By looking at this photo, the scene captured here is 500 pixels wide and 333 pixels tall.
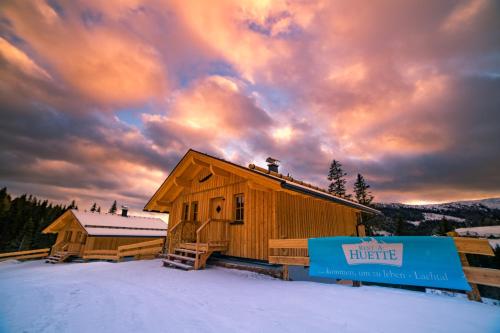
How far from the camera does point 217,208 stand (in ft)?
35.7

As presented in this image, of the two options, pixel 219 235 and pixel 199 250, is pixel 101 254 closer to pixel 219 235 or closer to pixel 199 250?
pixel 219 235

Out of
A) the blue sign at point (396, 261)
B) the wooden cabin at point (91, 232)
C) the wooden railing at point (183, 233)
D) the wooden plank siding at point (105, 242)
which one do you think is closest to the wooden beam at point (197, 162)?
the wooden railing at point (183, 233)

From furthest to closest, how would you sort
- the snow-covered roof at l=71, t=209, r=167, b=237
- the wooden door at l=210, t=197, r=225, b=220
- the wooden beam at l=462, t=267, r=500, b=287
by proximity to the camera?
1. the snow-covered roof at l=71, t=209, r=167, b=237
2. the wooden door at l=210, t=197, r=225, b=220
3. the wooden beam at l=462, t=267, r=500, b=287

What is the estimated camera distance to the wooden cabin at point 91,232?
69.8ft

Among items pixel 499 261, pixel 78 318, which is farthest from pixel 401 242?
pixel 499 261

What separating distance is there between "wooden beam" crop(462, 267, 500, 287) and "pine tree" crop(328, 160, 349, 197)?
33700 mm

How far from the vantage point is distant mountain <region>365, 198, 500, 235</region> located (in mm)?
32494

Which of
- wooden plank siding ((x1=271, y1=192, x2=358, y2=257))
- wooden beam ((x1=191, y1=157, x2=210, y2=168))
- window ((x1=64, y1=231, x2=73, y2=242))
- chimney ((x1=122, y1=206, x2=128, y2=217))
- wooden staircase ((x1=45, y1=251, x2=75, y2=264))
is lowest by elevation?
wooden staircase ((x1=45, y1=251, x2=75, y2=264))

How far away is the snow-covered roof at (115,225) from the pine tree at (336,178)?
26998 mm

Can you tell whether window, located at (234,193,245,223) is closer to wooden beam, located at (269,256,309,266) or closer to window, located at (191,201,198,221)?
wooden beam, located at (269,256,309,266)

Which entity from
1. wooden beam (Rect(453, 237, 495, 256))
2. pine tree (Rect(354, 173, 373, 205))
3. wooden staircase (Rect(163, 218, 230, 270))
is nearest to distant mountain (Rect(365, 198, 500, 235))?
pine tree (Rect(354, 173, 373, 205))

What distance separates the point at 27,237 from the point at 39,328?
194ft

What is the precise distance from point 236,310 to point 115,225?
1021 inches

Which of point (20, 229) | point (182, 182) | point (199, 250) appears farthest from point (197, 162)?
point (20, 229)
